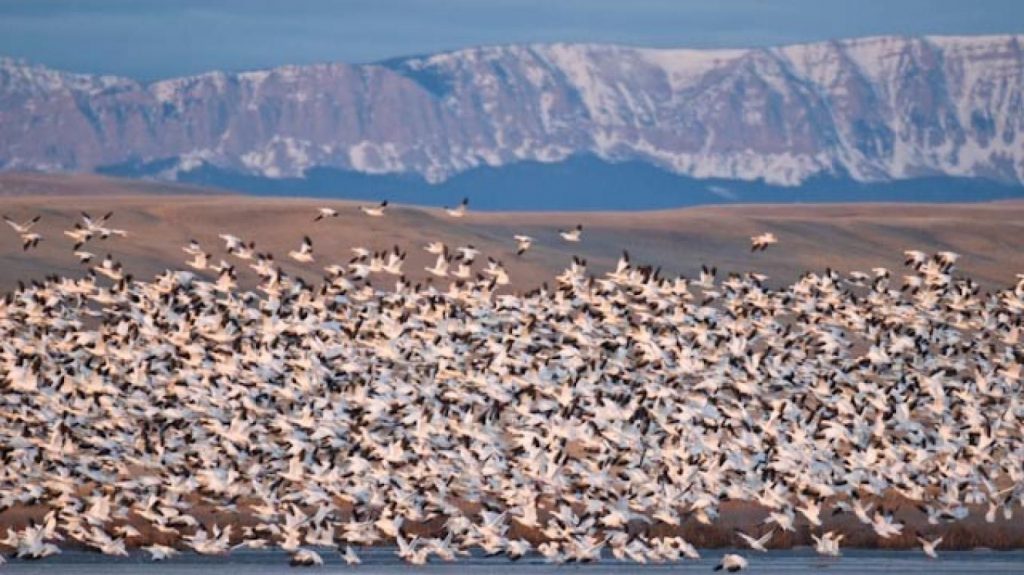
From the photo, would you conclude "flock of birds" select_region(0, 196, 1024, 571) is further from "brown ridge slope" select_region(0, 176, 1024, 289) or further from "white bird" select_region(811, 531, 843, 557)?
"brown ridge slope" select_region(0, 176, 1024, 289)

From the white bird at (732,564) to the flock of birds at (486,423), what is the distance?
30 mm

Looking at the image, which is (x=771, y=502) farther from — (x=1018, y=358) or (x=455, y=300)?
(x=455, y=300)

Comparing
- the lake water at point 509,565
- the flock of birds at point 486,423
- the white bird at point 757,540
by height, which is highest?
the flock of birds at point 486,423

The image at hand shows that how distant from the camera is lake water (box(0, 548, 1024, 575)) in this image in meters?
31.2

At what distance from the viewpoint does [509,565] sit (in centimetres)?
3247

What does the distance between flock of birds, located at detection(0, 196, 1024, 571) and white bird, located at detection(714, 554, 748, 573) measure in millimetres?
30

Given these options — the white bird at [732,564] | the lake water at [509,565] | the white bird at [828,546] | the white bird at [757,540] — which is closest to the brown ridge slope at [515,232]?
the lake water at [509,565]

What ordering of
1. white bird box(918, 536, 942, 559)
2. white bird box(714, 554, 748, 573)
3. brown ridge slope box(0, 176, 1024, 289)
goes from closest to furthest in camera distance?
white bird box(714, 554, 748, 573)
white bird box(918, 536, 942, 559)
brown ridge slope box(0, 176, 1024, 289)

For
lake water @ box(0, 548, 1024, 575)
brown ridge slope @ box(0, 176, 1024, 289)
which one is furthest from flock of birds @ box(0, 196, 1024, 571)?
brown ridge slope @ box(0, 176, 1024, 289)

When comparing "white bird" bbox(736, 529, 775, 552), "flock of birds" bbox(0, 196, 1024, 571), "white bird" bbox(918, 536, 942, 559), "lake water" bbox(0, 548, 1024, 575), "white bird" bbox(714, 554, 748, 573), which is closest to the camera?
"white bird" bbox(714, 554, 748, 573)

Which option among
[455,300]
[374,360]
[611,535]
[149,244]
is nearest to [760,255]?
[149,244]

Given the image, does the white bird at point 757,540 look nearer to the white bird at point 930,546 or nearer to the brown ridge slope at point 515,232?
the white bird at point 930,546

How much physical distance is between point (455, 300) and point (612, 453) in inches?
493

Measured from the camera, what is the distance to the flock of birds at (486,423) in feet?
110
